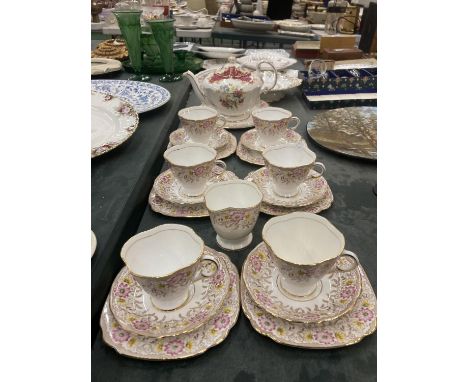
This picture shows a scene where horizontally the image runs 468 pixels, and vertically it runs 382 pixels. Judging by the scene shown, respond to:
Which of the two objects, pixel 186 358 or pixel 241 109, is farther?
→ pixel 241 109

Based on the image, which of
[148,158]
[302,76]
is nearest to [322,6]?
[302,76]

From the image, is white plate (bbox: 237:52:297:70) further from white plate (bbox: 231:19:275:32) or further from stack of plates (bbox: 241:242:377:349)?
stack of plates (bbox: 241:242:377:349)

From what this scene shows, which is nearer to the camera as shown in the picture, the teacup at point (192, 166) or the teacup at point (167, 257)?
the teacup at point (167, 257)

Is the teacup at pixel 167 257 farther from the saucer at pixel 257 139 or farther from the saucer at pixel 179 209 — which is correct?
the saucer at pixel 257 139

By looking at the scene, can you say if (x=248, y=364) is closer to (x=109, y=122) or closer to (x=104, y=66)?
(x=109, y=122)

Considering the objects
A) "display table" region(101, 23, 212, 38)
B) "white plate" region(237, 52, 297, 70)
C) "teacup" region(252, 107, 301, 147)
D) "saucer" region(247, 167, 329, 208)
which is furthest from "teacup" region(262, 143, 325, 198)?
"display table" region(101, 23, 212, 38)

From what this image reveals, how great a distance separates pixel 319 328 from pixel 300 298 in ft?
0.17

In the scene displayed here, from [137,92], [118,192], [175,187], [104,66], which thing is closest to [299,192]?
[175,187]

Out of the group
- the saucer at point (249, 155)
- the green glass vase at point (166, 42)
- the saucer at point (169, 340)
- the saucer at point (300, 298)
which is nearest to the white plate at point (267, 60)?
the green glass vase at point (166, 42)

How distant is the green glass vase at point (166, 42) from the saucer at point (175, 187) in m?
0.74

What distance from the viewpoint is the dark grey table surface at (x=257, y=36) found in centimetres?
235

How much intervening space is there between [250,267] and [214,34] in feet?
7.60

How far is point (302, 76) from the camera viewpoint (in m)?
1.42

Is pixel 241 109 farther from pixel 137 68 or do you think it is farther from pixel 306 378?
pixel 306 378
